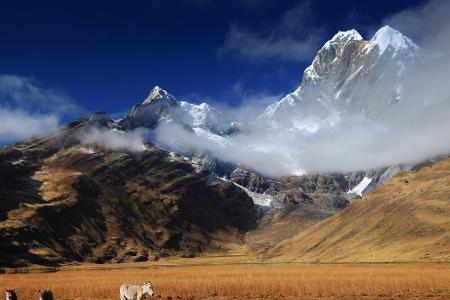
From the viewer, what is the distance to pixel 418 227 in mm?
171375

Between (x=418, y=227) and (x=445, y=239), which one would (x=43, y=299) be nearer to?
(x=445, y=239)

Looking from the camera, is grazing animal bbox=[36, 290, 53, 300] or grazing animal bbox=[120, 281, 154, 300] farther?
grazing animal bbox=[120, 281, 154, 300]

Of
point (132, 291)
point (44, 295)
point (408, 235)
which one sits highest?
point (408, 235)

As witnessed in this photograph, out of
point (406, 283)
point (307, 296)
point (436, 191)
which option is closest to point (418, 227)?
point (436, 191)

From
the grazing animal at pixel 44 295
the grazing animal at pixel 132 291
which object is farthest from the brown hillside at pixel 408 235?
the grazing animal at pixel 44 295

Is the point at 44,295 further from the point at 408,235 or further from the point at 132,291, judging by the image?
the point at 408,235

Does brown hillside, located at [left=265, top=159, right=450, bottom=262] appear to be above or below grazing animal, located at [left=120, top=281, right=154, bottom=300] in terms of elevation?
above

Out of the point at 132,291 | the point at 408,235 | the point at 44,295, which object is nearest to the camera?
the point at 44,295

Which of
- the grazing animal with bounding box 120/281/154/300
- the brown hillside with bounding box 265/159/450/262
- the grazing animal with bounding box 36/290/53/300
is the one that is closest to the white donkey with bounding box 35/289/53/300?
the grazing animal with bounding box 36/290/53/300

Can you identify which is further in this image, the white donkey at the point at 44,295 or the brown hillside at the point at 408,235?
the brown hillside at the point at 408,235

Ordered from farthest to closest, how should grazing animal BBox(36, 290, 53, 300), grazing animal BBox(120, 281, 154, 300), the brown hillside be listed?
the brown hillside
grazing animal BBox(120, 281, 154, 300)
grazing animal BBox(36, 290, 53, 300)

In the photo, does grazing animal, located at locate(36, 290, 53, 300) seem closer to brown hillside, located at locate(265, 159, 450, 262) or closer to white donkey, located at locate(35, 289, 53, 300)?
white donkey, located at locate(35, 289, 53, 300)

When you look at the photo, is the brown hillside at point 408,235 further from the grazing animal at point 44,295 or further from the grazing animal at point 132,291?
the grazing animal at point 44,295

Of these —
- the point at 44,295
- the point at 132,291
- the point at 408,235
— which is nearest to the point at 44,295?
the point at 44,295
